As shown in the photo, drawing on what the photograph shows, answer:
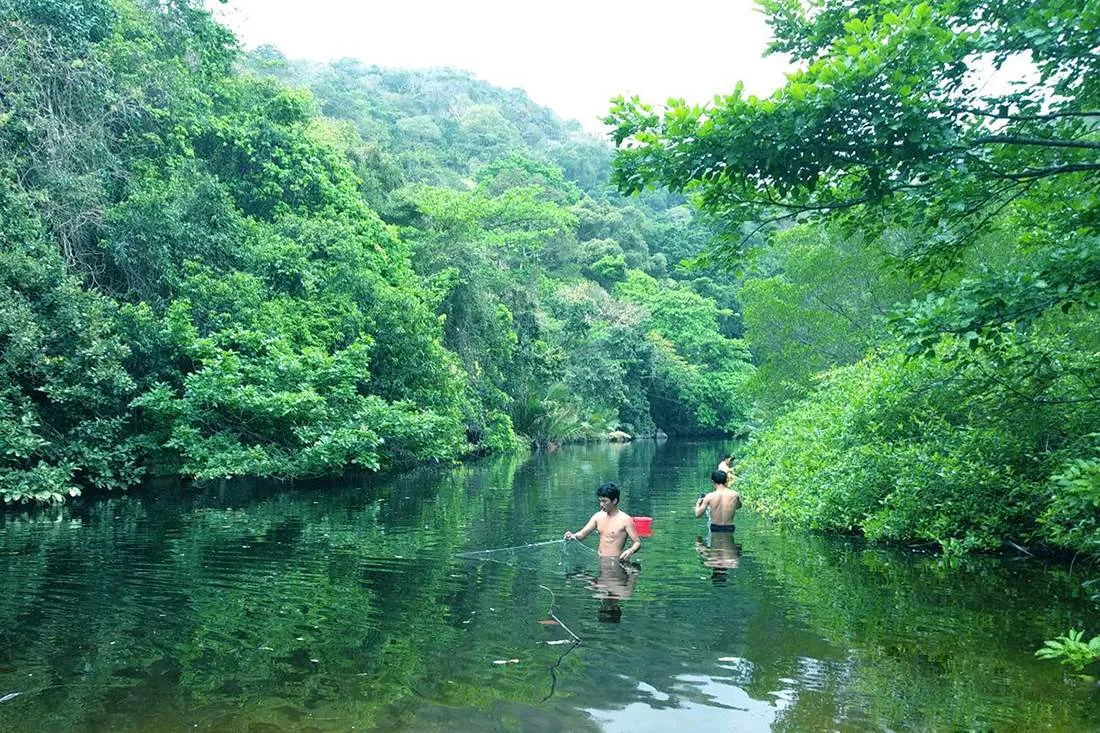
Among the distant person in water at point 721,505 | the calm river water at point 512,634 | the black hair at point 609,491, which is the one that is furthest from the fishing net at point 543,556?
the distant person in water at point 721,505

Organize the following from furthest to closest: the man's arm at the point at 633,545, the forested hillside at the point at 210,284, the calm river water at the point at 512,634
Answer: the forested hillside at the point at 210,284 < the man's arm at the point at 633,545 < the calm river water at the point at 512,634

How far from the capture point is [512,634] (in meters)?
7.14

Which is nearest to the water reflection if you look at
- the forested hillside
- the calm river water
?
the calm river water

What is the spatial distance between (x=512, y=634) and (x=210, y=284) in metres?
15.4

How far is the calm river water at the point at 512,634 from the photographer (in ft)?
17.4

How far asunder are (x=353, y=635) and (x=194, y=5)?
23062 millimetres

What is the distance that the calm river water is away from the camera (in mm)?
5289

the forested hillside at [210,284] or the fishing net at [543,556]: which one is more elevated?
the forested hillside at [210,284]

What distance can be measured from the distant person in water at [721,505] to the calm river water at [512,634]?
307mm

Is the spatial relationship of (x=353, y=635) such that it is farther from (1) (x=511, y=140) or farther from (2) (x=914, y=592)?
(1) (x=511, y=140)

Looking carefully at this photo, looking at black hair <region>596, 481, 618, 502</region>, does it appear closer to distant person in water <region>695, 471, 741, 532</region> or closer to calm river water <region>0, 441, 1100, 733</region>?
calm river water <region>0, 441, 1100, 733</region>

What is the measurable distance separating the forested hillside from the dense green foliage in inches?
110

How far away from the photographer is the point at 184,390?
1970cm

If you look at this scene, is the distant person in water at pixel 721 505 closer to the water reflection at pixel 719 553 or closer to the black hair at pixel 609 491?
the water reflection at pixel 719 553
